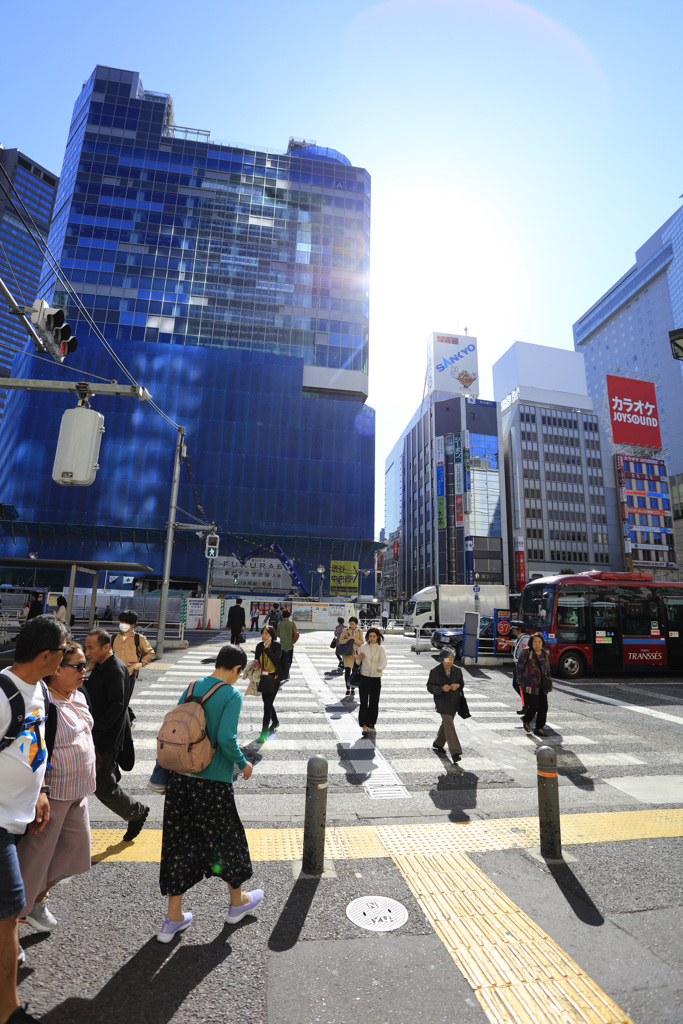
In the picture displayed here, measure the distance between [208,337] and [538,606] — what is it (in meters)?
65.2

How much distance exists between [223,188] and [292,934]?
9095 cm

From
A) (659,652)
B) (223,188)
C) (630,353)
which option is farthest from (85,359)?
(630,353)

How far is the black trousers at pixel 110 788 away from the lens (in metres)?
4.23

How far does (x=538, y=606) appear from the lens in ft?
55.7

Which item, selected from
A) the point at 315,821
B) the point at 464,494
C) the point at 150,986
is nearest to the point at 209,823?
the point at 150,986

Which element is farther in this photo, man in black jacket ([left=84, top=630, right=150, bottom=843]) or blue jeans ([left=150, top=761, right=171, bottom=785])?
man in black jacket ([left=84, top=630, right=150, bottom=843])

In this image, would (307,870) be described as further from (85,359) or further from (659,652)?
(85,359)

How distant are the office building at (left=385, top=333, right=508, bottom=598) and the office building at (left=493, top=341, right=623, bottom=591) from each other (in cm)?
425

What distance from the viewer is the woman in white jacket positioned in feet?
27.9

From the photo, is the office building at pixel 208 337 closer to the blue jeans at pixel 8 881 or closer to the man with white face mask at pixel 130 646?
the man with white face mask at pixel 130 646

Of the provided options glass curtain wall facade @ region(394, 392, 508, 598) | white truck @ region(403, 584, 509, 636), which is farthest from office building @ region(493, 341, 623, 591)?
white truck @ region(403, 584, 509, 636)

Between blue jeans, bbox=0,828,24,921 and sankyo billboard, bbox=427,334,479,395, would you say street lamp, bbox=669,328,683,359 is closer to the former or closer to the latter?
blue jeans, bbox=0,828,24,921

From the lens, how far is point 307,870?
13.5ft

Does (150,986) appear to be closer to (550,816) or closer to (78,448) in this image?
(550,816)
